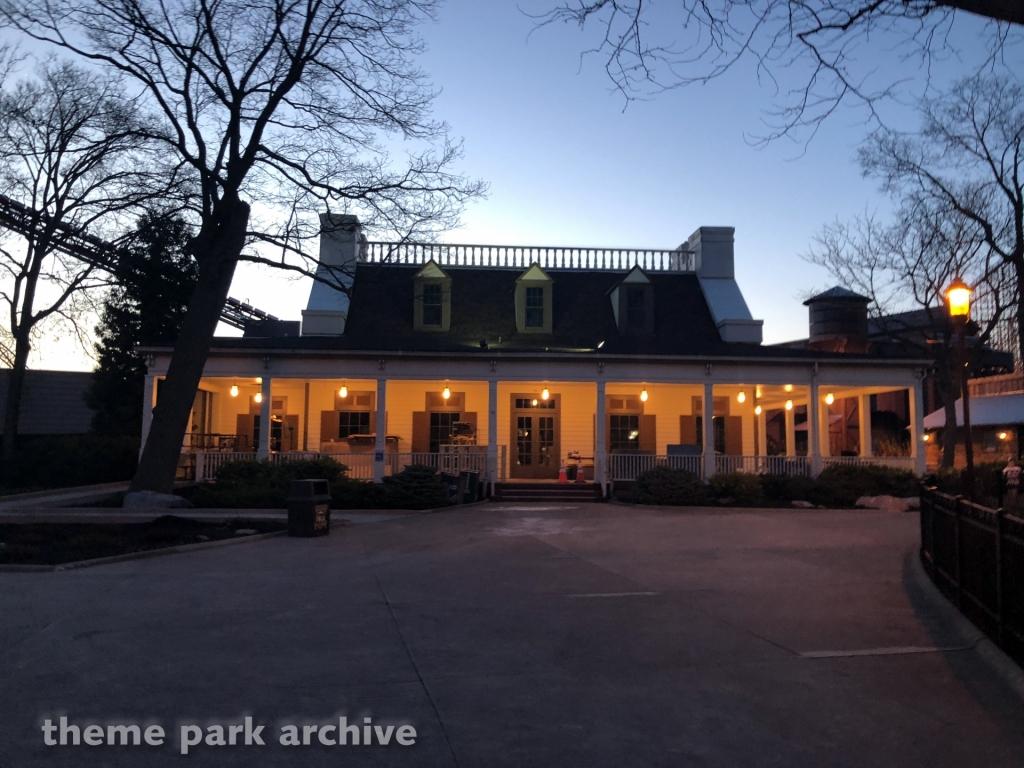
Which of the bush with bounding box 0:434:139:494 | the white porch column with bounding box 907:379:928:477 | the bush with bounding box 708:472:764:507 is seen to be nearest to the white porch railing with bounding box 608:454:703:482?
the bush with bounding box 708:472:764:507

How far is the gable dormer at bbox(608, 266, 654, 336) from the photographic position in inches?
1045

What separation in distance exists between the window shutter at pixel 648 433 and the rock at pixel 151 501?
1396cm

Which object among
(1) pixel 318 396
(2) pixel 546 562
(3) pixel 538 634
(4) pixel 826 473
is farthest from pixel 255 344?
(3) pixel 538 634

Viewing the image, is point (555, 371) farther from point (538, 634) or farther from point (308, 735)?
point (308, 735)

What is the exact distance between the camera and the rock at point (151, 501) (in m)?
18.0

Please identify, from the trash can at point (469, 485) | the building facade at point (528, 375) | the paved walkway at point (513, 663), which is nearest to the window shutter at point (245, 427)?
the building facade at point (528, 375)

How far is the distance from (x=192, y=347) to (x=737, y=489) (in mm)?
14039

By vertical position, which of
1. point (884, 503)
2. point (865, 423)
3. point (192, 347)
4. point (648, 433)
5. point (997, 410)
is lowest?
point (884, 503)

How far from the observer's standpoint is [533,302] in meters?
26.6

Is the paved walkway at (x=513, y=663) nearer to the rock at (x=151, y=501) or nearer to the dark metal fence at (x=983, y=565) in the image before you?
the dark metal fence at (x=983, y=565)

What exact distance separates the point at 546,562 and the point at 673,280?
20.0 meters

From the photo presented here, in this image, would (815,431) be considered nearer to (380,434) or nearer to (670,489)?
(670,489)

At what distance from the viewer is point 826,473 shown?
21984 millimetres

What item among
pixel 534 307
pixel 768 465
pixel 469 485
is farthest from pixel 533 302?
pixel 768 465
